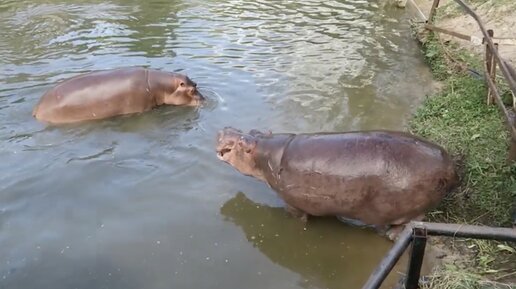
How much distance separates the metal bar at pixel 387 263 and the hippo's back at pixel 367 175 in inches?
54.5

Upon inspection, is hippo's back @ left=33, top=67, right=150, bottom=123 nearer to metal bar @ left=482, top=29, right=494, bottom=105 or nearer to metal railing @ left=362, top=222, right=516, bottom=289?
metal bar @ left=482, top=29, right=494, bottom=105

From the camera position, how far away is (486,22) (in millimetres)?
8953

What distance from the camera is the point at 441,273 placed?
3756 millimetres

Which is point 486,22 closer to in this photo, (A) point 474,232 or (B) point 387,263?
(A) point 474,232

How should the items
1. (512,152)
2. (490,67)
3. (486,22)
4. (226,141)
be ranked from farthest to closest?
1. (486,22)
2. (490,67)
3. (226,141)
4. (512,152)

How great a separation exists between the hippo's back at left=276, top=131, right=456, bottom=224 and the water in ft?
1.18

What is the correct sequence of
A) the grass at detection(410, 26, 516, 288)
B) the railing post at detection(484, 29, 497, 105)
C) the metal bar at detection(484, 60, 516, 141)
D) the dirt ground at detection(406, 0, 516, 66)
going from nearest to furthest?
the grass at detection(410, 26, 516, 288)
the metal bar at detection(484, 60, 516, 141)
the railing post at detection(484, 29, 497, 105)
the dirt ground at detection(406, 0, 516, 66)

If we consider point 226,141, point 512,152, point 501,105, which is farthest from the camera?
point 501,105

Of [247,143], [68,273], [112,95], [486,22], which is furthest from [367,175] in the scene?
[486,22]

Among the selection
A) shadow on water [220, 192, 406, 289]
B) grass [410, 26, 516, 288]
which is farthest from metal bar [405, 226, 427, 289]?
shadow on water [220, 192, 406, 289]

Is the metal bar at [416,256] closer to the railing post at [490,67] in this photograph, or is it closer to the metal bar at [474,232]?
the metal bar at [474,232]

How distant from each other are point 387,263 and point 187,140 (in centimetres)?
407

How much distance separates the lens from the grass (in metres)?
3.86

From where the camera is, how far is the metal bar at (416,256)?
9.39ft
